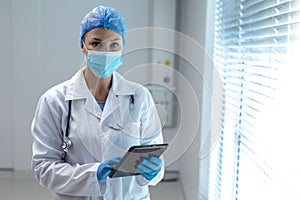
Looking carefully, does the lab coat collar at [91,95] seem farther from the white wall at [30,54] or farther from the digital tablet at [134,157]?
the white wall at [30,54]

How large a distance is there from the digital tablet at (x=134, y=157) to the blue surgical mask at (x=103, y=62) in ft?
1.25

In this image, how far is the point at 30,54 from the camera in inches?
128

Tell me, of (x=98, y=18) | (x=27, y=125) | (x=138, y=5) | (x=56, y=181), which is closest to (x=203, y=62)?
(x=98, y=18)

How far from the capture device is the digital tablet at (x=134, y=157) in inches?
45.5

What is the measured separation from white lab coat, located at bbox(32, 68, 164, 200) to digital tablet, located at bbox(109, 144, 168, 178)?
0.37 ft

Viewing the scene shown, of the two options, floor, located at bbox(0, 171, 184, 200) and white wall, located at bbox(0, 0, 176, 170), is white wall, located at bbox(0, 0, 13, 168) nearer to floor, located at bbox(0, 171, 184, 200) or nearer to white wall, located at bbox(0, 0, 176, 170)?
white wall, located at bbox(0, 0, 176, 170)

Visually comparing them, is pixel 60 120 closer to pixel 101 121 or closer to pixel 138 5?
pixel 101 121

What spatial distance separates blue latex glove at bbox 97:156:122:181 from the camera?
127 cm

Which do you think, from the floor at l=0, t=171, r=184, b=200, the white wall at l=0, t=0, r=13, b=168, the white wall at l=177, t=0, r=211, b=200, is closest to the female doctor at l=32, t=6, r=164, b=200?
the white wall at l=177, t=0, r=211, b=200

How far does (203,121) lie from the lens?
2.08m

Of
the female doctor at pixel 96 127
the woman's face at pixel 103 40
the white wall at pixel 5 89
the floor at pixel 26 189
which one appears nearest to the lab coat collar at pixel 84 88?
the female doctor at pixel 96 127

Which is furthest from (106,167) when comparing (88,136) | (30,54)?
(30,54)

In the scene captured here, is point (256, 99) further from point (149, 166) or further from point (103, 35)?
point (103, 35)

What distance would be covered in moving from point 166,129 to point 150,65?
315 millimetres
